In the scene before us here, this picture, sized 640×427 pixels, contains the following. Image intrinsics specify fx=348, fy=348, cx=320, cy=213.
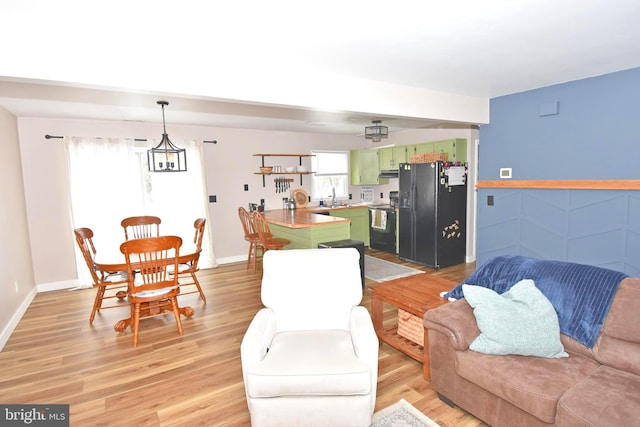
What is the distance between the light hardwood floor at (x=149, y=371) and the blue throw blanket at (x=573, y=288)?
0.80 meters

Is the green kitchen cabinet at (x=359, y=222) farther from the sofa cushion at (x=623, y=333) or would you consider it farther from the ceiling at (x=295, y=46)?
the sofa cushion at (x=623, y=333)

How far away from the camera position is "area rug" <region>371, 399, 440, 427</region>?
6.56 feet

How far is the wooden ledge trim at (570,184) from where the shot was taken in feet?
10.8

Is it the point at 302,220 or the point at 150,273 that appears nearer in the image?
the point at 150,273

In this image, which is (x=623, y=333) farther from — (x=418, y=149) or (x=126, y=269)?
(x=418, y=149)

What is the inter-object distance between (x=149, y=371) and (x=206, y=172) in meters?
3.60

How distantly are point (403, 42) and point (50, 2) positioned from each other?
6.88ft

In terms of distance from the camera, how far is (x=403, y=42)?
8.00 feet

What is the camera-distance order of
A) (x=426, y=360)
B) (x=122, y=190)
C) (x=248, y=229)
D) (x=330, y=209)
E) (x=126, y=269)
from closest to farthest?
(x=426, y=360), (x=126, y=269), (x=122, y=190), (x=248, y=229), (x=330, y=209)

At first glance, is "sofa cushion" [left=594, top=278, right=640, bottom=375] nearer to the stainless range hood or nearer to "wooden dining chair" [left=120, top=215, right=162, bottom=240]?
"wooden dining chair" [left=120, top=215, right=162, bottom=240]

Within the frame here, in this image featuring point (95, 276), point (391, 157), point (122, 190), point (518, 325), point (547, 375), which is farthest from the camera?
point (391, 157)

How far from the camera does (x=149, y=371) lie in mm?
2674

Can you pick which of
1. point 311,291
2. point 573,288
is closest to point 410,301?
point 311,291

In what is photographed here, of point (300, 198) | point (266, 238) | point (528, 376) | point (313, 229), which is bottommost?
point (528, 376)
